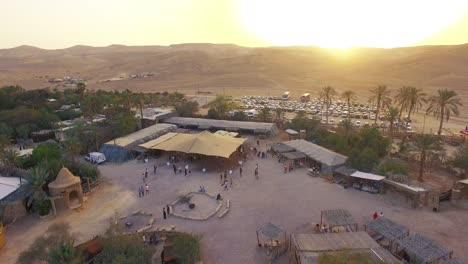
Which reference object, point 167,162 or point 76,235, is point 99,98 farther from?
point 76,235

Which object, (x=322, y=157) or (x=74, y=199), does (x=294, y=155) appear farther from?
(x=74, y=199)

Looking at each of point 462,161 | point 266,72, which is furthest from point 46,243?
point 266,72

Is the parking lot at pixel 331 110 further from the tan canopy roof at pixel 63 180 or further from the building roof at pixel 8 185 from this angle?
the building roof at pixel 8 185

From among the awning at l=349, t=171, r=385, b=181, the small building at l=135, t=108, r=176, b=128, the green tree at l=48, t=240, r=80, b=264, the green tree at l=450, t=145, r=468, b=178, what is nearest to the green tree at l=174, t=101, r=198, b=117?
the small building at l=135, t=108, r=176, b=128

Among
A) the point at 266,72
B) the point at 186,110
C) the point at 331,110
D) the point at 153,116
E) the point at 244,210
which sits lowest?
the point at 244,210

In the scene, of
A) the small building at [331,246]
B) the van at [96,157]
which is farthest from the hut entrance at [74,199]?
the small building at [331,246]

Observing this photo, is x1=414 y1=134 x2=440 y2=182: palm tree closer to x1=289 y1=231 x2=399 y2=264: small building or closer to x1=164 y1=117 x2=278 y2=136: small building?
x1=289 y1=231 x2=399 y2=264: small building
